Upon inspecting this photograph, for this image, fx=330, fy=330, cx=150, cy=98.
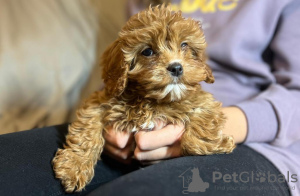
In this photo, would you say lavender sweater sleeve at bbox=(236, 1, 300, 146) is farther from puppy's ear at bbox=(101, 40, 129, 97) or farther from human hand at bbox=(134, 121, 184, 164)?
puppy's ear at bbox=(101, 40, 129, 97)

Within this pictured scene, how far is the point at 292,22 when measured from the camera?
1.86 meters

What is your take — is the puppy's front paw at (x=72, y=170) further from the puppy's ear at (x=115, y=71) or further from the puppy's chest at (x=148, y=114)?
the puppy's ear at (x=115, y=71)

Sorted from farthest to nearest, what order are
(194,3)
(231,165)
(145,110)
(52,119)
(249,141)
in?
(52,119) < (194,3) < (249,141) < (145,110) < (231,165)

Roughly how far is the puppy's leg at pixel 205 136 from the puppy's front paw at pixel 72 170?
44cm

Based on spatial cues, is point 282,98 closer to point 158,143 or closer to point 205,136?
point 205,136

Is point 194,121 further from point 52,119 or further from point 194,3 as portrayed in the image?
point 52,119

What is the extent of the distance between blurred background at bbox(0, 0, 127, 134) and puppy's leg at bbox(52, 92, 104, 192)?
2.96ft

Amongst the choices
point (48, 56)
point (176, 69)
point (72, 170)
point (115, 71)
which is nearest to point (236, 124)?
point (176, 69)

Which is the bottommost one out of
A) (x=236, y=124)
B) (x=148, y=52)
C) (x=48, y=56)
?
(x=48, y=56)

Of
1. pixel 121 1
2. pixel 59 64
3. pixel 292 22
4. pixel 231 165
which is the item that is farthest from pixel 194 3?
pixel 231 165

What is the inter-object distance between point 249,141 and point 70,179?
2.88 feet

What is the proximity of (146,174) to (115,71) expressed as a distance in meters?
0.48

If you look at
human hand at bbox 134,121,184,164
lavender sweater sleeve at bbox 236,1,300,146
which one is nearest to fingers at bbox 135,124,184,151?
human hand at bbox 134,121,184,164

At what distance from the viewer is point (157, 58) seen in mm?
1338
